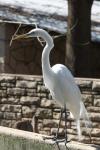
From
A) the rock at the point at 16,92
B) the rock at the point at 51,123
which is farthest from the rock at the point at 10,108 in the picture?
the rock at the point at 51,123

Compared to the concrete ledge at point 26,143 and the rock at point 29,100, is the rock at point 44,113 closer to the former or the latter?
the rock at point 29,100

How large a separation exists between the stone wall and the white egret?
1.24 m

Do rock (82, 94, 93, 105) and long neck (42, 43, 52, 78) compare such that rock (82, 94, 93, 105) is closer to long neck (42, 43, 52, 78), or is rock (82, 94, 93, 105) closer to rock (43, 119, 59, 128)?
rock (43, 119, 59, 128)

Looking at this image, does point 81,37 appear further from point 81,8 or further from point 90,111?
point 90,111

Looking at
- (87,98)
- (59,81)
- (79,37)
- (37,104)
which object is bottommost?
(37,104)

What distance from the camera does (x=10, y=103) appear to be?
11.8m

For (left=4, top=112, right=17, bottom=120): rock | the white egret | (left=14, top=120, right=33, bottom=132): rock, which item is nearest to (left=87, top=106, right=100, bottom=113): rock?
(left=14, top=120, right=33, bottom=132): rock

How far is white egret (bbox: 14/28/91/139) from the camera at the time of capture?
30.7 ft

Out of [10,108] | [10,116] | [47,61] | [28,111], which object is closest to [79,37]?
[28,111]

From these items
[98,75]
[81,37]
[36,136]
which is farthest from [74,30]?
[36,136]

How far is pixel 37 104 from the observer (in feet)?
37.9

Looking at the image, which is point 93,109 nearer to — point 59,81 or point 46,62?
point 59,81

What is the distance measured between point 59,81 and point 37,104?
6.84 ft

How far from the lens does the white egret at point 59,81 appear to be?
9359 mm
